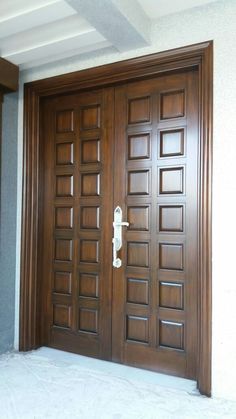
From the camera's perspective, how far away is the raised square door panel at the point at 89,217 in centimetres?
256

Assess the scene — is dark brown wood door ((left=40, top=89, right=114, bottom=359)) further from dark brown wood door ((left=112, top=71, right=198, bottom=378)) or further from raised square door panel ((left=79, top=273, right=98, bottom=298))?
dark brown wood door ((left=112, top=71, right=198, bottom=378))

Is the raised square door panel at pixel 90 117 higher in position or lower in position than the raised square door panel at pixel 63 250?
higher

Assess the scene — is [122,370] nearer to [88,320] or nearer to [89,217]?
[88,320]

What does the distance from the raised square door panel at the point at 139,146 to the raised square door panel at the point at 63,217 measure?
677 millimetres

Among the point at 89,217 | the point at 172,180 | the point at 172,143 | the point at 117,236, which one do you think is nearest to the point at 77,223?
the point at 89,217

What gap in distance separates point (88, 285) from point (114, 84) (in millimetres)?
1553

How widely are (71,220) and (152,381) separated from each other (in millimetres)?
1303

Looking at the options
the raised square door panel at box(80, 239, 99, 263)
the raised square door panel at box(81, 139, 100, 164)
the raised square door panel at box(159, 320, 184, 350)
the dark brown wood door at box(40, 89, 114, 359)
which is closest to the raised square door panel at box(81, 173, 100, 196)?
the dark brown wood door at box(40, 89, 114, 359)

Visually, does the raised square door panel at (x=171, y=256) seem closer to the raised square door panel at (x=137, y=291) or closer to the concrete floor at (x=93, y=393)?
the raised square door panel at (x=137, y=291)

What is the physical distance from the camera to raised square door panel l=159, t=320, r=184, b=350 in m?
2.24

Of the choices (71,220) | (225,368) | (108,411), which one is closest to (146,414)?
(108,411)

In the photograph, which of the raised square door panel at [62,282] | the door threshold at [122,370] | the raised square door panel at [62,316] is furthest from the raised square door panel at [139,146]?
the door threshold at [122,370]

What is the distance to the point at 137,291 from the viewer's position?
7.87 ft

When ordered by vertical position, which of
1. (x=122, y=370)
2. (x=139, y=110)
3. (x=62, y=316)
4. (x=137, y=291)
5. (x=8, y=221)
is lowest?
(x=122, y=370)
